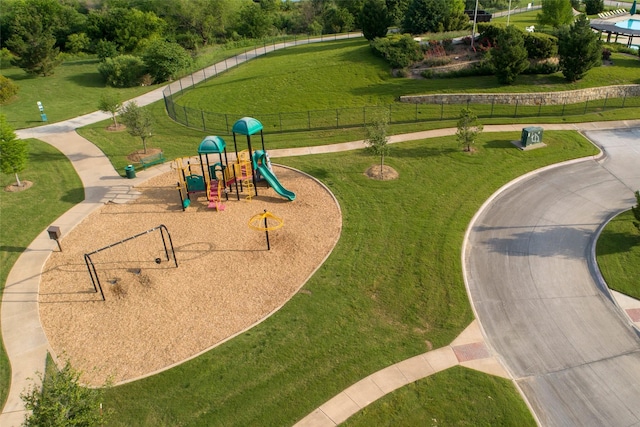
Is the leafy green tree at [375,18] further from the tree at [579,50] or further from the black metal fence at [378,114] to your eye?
the tree at [579,50]

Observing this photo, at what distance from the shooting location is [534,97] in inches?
1490

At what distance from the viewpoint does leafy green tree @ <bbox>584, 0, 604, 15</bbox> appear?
2611 inches

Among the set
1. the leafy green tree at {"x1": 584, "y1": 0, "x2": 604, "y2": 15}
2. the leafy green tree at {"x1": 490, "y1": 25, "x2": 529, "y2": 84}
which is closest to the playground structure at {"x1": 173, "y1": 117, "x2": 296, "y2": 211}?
the leafy green tree at {"x1": 490, "y1": 25, "x2": 529, "y2": 84}

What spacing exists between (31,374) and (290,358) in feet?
28.2

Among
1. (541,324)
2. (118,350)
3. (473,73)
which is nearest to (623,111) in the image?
(473,73)

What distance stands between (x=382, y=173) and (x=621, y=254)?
41.5 ft

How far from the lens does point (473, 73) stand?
41.7 metres

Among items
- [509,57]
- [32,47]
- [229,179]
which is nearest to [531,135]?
[509,57]

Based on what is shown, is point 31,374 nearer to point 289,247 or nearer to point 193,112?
point 289,247

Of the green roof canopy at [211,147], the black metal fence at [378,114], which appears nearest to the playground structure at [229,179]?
the green roof canopy at [211,147]

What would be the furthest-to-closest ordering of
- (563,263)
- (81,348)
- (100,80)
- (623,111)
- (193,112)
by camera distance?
(100,80), (193,112), (623,111), (563,263), (81,348)

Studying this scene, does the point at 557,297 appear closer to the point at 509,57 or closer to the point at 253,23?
the point at 509,57

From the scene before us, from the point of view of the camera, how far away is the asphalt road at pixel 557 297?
1452cm

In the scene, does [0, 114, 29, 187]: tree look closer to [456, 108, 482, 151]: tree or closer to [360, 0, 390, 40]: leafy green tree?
[456, 108, 482, 151]: tree
